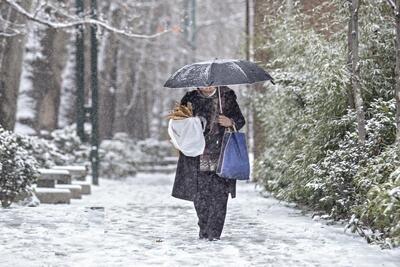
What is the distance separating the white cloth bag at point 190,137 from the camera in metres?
8.90

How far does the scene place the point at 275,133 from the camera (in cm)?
1481

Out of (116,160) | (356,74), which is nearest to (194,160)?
(356,74)

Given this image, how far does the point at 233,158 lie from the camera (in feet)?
29.2

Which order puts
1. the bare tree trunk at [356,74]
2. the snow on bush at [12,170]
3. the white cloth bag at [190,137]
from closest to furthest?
the white cloth bag at [190,137] < the bare tree trunk at [356,74] < the snow on bush at [12,170]

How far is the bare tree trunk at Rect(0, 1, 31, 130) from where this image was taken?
1644 centimetres

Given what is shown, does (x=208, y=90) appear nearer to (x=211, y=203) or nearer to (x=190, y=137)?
(x=190, y=137)

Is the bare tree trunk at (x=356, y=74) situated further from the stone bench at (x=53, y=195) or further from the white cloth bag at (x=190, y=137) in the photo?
the stone bench at (x=53, y=195)

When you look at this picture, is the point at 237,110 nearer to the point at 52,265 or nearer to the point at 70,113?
the point at 52,265

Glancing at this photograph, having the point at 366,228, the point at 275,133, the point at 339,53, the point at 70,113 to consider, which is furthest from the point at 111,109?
the point at 366,228

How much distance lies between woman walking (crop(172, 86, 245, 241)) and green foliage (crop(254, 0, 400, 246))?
5.03 feet

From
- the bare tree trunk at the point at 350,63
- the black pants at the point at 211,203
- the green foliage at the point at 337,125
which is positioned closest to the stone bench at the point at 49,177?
the green foliage at the point at 337,125

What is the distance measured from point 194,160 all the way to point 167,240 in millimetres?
990

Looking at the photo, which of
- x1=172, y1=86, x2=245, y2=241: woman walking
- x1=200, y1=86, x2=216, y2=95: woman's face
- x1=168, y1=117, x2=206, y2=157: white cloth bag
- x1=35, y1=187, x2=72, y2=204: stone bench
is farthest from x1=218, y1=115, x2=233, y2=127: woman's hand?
x1=35, y1=187, x2=72, y2=204: stone bench

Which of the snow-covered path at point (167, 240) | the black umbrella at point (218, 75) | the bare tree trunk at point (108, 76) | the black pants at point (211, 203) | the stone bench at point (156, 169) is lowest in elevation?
the stone bench at point (156, 169)
